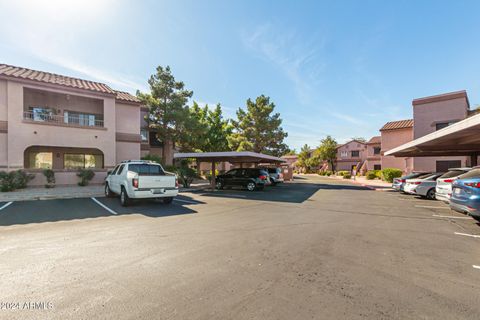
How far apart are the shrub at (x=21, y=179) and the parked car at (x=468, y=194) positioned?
2009 centimetres

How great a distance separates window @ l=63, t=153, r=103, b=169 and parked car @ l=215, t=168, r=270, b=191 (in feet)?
35.0

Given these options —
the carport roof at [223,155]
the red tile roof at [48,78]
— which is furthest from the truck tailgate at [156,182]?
the red tile roof at [48,78]

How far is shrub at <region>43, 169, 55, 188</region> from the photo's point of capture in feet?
48.0

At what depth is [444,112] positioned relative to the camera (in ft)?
72.4

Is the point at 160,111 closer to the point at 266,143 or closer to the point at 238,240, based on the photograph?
the point at 266,143

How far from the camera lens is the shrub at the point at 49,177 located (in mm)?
14633

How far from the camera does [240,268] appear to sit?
407 centimetres

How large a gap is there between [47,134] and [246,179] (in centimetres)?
1376

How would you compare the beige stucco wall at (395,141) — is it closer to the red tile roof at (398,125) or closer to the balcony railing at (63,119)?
the red tile roof at (398,125)

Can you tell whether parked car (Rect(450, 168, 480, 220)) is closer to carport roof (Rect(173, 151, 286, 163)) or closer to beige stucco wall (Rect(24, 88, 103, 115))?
carport roof (Rect(173, 151, 286, 163))

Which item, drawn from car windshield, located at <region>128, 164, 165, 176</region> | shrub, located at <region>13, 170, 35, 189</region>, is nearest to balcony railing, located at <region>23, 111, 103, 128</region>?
shrub, located at <region>13, 170, 35, 189</region>

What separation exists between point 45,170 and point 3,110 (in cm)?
434

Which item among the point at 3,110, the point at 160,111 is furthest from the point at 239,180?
the point at 3,110

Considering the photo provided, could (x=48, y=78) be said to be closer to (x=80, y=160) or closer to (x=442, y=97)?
(x=80, y=160)
